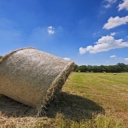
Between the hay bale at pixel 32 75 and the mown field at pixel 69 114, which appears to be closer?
the mown field at pixel 69 114

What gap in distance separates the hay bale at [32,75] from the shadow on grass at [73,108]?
0.46m

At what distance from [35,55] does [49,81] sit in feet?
4.25

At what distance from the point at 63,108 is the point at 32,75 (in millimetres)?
1415

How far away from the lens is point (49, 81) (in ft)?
23.1

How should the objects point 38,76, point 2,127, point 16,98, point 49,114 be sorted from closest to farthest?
point 2,127 < point 49,114 < point 38,76 < point 16,98

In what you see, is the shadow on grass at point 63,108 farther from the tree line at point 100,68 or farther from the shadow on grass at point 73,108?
the tree line at point 100,68

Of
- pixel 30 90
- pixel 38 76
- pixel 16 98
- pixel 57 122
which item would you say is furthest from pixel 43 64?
pixel 57 122

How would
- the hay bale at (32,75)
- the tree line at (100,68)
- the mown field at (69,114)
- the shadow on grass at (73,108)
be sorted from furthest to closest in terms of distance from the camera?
the tree line at (100,68) < the hay bale at (32,75) < the shadow on grass at (73,108) < the mown field at (69,114)

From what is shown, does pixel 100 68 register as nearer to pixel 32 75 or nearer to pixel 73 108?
pixel 73 108

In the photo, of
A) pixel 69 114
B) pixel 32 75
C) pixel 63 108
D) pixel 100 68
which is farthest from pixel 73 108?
pixel 100 68

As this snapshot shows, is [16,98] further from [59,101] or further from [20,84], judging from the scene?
[59,101]

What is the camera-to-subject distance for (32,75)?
734cm

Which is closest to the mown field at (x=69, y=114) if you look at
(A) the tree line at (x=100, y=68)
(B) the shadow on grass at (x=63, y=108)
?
(B) the shadow on grass at (x=63, y=108)

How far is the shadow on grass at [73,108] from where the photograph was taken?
21.9 feet
